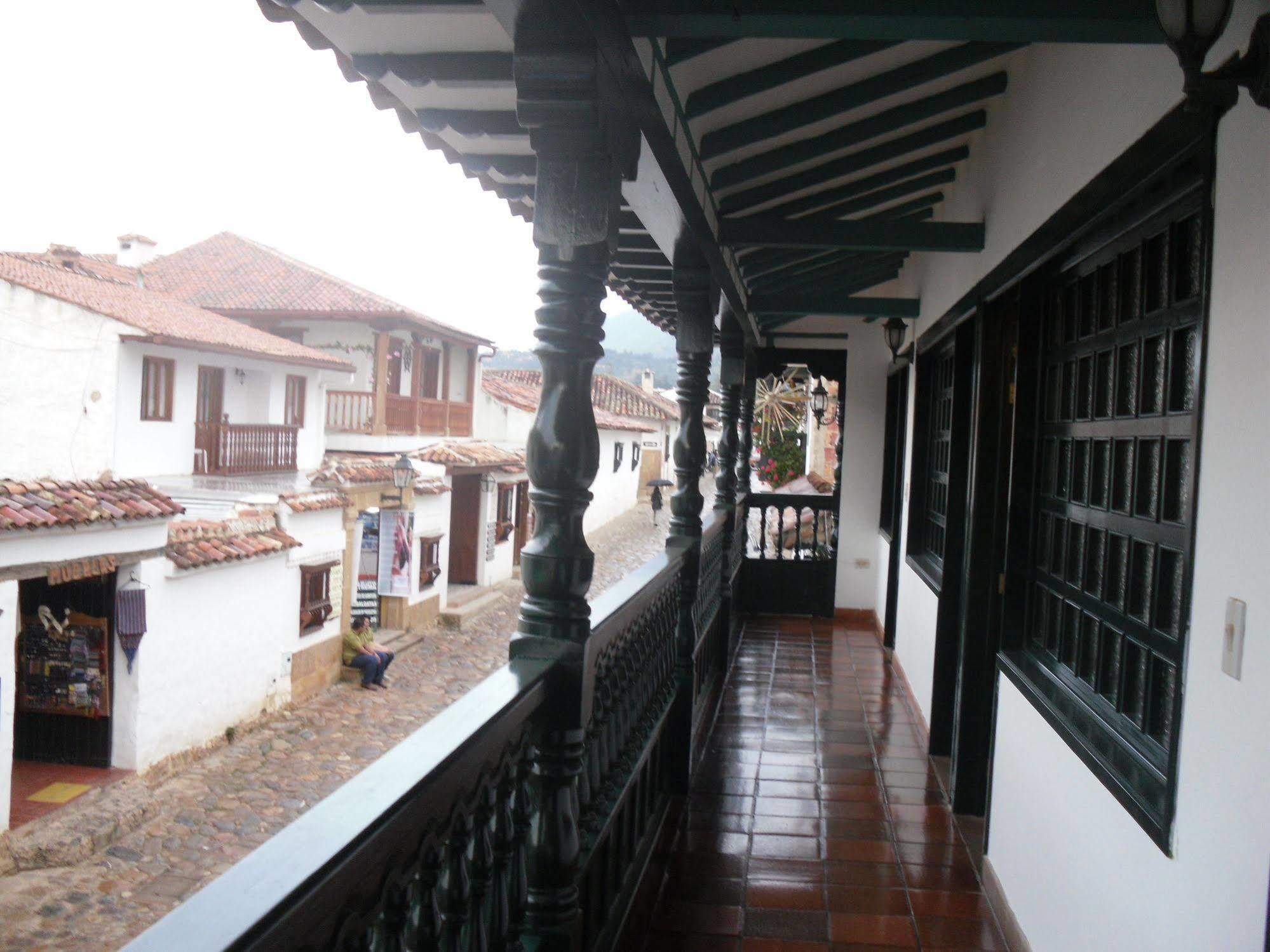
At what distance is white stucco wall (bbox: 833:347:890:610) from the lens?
827 cm

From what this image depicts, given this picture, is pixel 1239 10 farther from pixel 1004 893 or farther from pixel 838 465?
pixel 838 465

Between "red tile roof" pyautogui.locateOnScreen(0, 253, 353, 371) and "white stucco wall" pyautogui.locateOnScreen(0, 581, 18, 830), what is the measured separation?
6.65m

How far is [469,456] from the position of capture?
17.5m

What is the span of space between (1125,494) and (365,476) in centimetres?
1298

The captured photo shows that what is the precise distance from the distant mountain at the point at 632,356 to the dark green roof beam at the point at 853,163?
2.48m

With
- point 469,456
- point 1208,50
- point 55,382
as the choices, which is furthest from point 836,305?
point 55,382

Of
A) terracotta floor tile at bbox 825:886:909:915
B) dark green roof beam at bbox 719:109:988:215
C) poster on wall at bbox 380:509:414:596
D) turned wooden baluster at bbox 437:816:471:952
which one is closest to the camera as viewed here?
turned wooden baluster at bbox 437:816:471:952

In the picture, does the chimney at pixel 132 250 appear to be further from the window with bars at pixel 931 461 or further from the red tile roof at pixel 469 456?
the window with bars at pixel 931 461

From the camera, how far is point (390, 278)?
87.8m

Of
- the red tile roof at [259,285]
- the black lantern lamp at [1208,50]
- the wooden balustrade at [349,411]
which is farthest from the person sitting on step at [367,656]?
the black lantern lamp at [1208,50]

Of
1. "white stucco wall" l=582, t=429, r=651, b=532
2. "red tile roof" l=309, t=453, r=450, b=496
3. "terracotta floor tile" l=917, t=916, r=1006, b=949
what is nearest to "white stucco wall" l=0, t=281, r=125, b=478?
"red tile roof" l=309, t=453, r=450, b=496

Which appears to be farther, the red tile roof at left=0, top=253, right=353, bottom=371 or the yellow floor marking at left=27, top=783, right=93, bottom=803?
the red tile roof at left=0, top=253, right=353, bottom=371

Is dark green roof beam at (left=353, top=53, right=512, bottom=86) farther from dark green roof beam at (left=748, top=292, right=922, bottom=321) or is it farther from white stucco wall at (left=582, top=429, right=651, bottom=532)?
white stucco wall at (left=582, top=429, right=651, bottom=532)

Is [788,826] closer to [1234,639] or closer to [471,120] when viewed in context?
[1234,639]
